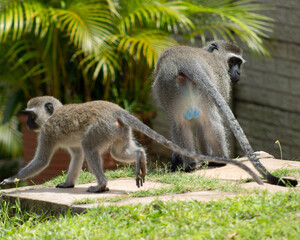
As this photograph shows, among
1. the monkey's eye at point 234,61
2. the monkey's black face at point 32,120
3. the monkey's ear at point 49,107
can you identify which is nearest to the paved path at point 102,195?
the monkey's black face at point 32,120

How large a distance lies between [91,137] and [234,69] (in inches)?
94.8

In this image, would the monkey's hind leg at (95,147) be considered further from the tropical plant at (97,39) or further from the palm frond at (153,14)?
the palm frond at (153,14)

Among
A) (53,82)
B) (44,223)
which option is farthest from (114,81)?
(44,223)

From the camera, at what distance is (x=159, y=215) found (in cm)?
400

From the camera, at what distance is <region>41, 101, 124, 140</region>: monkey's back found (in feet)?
15.9

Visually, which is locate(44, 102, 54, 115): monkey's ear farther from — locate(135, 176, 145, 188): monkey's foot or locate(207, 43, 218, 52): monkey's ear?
locate(207, 43, 218, 52): monkey's ear

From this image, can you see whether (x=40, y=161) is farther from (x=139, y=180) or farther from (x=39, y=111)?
(x=139, y=180)

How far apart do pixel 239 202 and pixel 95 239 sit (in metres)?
1.08

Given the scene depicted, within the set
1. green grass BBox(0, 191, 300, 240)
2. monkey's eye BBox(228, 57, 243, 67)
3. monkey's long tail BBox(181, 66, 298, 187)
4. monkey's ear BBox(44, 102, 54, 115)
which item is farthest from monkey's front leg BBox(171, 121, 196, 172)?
green grass BBox(0, 191, 300, 240)

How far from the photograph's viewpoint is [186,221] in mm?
3855

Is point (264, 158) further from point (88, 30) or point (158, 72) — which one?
point (88, 30)

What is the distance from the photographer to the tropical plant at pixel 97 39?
765cm

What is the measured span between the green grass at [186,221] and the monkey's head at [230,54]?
96.6 inches

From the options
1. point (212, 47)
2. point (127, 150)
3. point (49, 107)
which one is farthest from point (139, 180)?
point (212, 47)
